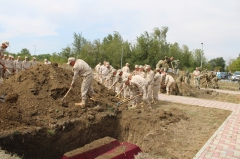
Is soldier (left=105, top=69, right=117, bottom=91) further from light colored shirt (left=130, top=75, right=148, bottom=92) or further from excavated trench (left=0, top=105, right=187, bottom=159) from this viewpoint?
excavated trench (left=0, top=105, right=187, bottom=159)

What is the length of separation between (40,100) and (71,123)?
1502mm

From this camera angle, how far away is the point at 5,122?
4.62 metres

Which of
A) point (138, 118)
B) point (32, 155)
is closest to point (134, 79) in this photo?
point (138, 118)

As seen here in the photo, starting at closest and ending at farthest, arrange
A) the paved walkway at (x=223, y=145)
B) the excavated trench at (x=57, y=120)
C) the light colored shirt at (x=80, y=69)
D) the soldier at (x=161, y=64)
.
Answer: the paved walkway at (x=223, y=145) < the excavated trench at (x=57, y=120) < the light colored shirt at (x=80, y=69) < the soldier at (x=161, y=64)

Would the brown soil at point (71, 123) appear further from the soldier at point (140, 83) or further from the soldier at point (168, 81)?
the soldier at point (168, 81)

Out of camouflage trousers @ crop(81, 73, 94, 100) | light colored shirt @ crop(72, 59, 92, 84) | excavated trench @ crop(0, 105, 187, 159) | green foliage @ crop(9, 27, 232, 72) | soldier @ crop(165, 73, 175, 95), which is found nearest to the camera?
excavated trench @ crop(0, 105, 187, 159)

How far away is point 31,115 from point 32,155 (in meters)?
1.22

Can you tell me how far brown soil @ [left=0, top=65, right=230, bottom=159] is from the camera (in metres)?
4.68

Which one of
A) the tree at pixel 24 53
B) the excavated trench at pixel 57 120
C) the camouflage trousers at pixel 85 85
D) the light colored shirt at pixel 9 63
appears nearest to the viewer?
the excavated trench at pixel 57 120

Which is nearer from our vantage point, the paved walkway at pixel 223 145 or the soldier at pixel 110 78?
the paved walkway at pixel 223 145

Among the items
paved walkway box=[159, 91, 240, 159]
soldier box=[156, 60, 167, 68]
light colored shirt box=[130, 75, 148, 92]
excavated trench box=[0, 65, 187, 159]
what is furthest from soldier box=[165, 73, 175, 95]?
paved walkway box=[159, 91, 240, 159]

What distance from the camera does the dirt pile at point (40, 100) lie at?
16.6ft

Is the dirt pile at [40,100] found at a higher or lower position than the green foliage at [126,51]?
lower

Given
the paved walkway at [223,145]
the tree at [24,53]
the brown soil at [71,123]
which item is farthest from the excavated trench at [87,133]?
the tree at [24,53]
